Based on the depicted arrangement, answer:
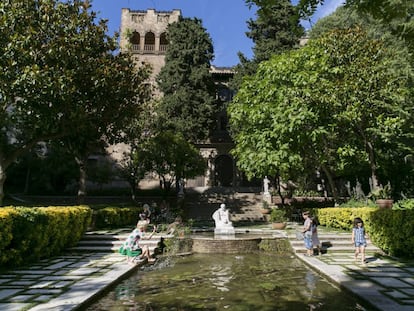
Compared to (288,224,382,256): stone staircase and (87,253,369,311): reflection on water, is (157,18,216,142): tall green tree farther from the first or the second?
(87,253,369,311): reflection on water

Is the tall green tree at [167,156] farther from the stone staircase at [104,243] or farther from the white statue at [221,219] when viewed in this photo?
the stone staircase at [104,243]

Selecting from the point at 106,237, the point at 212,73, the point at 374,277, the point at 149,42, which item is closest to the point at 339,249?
the point at 374,277

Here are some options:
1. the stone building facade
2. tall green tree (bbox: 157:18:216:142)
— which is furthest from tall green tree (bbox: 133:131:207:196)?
the stone building facade

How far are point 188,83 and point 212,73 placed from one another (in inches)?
299

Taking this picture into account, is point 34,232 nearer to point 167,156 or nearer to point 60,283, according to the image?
point 60,283

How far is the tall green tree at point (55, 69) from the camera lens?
12039 millimetres

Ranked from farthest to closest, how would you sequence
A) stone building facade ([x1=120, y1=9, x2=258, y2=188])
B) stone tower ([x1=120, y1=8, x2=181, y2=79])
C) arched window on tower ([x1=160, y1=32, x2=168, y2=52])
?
1. arched window on tower ([x1=160, y1=32, x2=168, y2=52])
2. stone tower ([x1=120, y1=8, x2=181, y2=79])
3. stone building facade ([x1=120, y1=9, x2=258, y2=188])

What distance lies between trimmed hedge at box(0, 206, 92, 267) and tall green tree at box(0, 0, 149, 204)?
3.36 m

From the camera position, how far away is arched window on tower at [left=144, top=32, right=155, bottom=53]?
3916 cm

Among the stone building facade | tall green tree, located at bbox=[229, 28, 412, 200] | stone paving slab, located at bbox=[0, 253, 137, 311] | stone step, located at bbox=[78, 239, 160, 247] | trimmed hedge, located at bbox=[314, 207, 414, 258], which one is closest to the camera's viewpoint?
stone paving slab, located at bbox=[0, 253, 137, 311]

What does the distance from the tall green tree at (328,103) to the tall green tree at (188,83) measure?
34.4 feet

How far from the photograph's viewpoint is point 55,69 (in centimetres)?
1320

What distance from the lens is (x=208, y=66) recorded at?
31.4 meters

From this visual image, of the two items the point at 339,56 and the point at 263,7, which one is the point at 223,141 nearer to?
the point at 339,56
